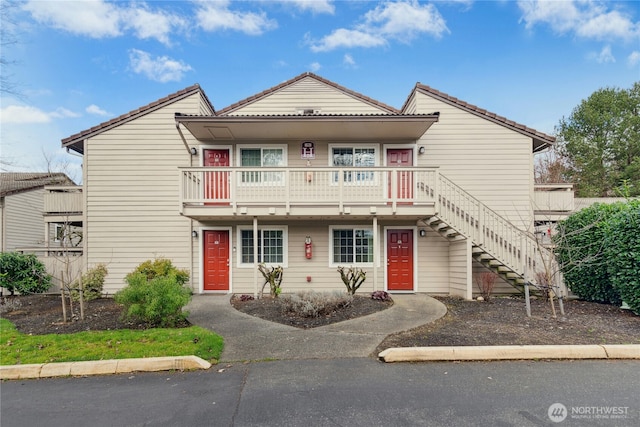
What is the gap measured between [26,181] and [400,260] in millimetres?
20012

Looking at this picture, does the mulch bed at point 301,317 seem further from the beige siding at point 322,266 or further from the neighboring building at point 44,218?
the neighboring building at point 44,218

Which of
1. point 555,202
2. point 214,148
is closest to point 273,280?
point 214,148

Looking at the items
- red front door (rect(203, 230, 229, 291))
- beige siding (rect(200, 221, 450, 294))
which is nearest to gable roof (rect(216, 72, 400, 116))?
beige siding (rect(200, 221, 450, 294))

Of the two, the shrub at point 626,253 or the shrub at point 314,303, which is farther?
the shrub at point 314,303

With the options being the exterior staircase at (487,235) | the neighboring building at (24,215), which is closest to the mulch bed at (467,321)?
the exterior staircase at (487,235)

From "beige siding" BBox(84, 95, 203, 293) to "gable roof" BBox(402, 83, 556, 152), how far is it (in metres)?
8.68

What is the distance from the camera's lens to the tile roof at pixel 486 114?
415 inches

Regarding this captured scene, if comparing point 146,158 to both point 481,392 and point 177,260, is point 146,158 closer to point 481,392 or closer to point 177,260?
point 177,260

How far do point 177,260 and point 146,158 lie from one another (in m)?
3.70

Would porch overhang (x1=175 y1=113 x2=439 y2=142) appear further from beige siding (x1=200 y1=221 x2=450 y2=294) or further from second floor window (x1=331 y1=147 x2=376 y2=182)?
beige siding (x1=200 y1=221 x2=450 y2=294)

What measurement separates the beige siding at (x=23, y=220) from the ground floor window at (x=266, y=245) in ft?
35.3

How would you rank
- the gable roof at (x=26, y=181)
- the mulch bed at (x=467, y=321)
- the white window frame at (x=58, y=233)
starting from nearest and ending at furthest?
1. the mulch bed at (x=467, y=321)
2. the white window frame at (x=58, y=233)
3. the gable roof at (x=26, y=181)
